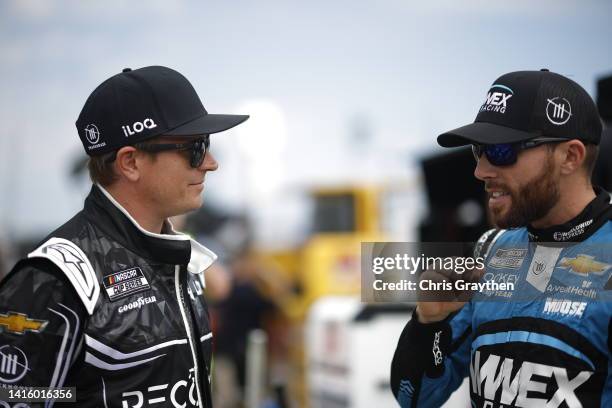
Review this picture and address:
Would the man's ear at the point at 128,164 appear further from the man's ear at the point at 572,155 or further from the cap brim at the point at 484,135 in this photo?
the man's ear at the point at 572,155

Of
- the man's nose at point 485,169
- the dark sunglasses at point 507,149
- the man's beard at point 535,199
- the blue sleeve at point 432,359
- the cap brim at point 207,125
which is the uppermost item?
the cap brim at point 207,125

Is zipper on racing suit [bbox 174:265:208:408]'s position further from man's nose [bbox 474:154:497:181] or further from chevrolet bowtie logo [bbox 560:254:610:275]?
chevrolet bowtie logo [bbox 560:254:610:275]

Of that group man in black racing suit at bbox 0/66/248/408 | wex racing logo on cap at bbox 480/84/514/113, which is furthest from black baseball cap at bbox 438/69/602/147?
man in black racing suit at bbox 0/66/248/408

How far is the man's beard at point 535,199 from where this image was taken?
240 centimetres

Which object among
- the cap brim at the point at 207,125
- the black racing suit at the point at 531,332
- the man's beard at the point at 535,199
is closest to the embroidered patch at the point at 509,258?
the black racing suit at the point at 531,332

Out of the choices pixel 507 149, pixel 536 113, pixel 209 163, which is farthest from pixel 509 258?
pixel 209 163

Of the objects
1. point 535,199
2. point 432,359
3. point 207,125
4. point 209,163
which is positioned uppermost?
point 207,125

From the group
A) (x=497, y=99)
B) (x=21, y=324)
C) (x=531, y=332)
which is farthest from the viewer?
(x=497, y=99)

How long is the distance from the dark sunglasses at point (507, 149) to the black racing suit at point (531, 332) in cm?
24

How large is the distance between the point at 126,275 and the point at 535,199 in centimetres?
127

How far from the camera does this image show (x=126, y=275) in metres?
2.35

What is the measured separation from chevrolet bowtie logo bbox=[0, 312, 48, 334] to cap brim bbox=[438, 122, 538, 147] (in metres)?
1.36

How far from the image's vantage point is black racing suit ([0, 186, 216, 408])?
2162 millimetres

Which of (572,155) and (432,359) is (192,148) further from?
(572,155)
